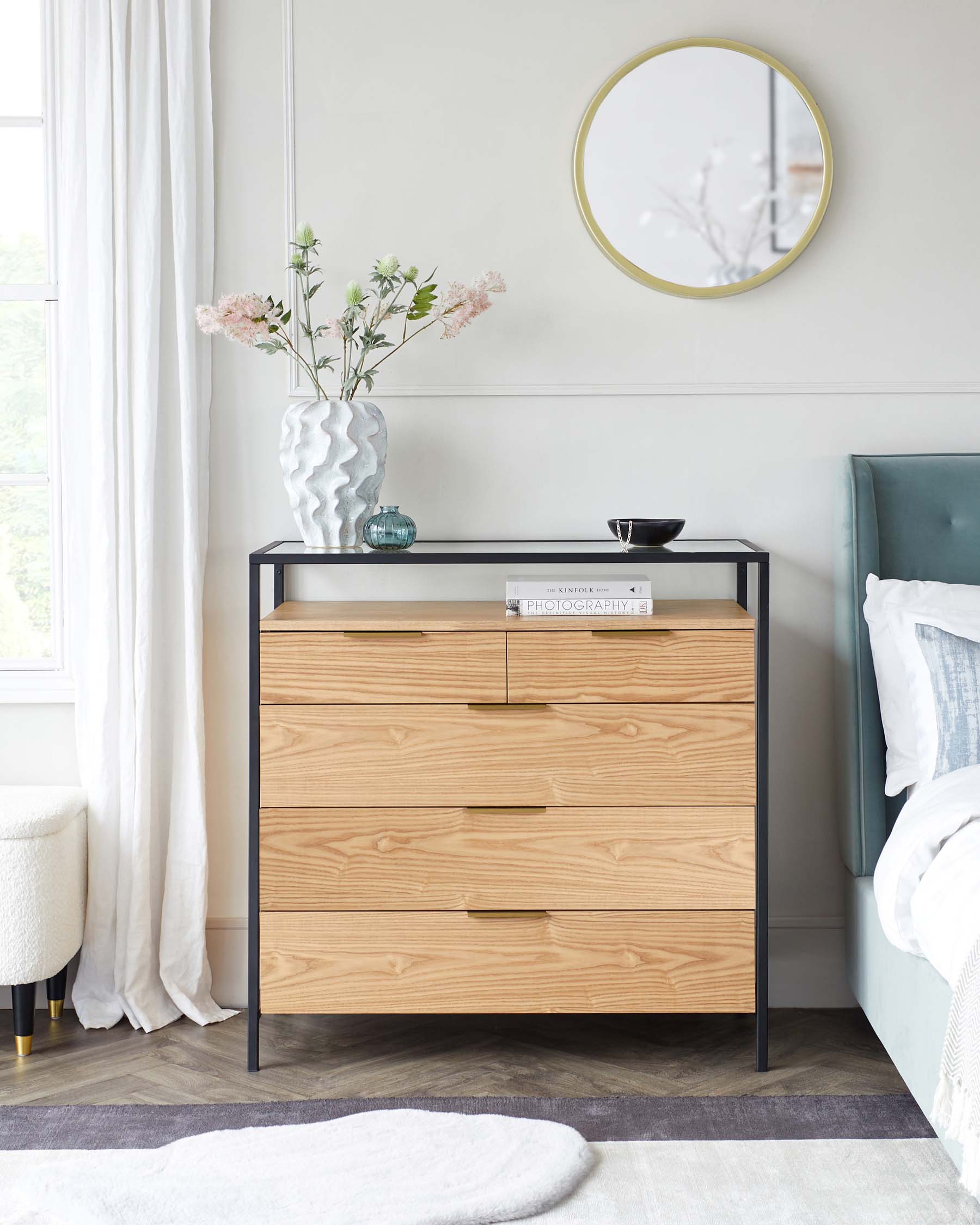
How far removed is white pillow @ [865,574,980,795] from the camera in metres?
2.00

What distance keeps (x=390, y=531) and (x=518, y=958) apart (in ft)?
2.93

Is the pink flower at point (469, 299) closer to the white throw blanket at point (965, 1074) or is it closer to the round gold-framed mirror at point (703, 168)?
the round gold-framed mirror at point (703, 168)

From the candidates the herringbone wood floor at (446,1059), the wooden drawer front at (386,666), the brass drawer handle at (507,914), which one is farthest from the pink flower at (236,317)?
the herringbone wood floor at (446,1059)

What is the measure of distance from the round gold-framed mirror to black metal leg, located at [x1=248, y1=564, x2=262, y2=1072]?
3.66 feet

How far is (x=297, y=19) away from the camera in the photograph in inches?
91.6

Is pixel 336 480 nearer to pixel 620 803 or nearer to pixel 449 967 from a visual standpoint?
pixel 620 803

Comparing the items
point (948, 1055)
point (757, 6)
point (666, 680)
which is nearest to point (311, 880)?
point (666, 680)

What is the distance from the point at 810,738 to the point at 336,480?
125cm

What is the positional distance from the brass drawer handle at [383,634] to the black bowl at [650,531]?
1.57 ft

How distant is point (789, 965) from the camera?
8.02ft

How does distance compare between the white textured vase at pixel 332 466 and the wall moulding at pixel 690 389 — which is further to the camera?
the wall moulding at pixel 690 389

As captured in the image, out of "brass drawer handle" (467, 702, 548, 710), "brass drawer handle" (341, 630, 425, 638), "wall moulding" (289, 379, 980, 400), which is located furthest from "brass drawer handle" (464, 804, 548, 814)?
"wall moulding" (289, 379, 980, 400)

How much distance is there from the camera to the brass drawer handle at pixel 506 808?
2053mm

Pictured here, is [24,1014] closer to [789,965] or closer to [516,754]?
[516,754]
